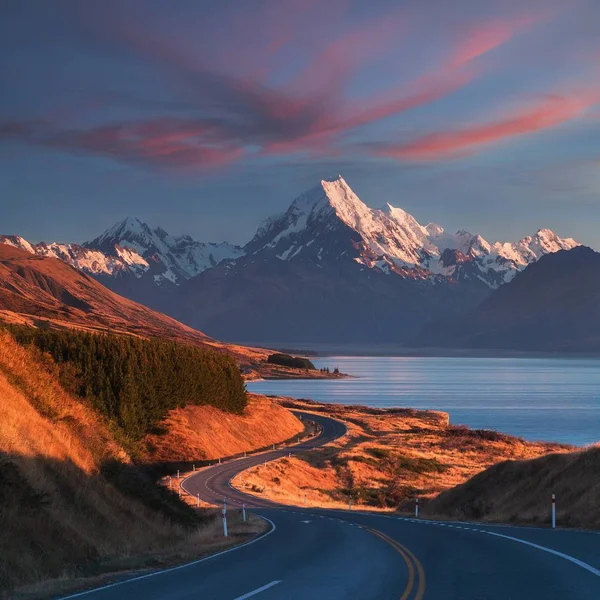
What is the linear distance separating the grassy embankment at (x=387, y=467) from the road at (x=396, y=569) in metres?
14.9

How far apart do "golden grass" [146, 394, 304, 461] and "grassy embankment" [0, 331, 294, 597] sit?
55732 millimetres

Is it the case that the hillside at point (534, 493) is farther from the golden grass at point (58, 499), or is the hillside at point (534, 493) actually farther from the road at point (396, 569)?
the golden grass at point (58, 499)

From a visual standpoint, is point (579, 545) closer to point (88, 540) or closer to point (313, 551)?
point (313, 551)

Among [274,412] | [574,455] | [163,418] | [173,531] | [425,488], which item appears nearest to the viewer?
[173,531]

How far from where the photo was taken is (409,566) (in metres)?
19.4

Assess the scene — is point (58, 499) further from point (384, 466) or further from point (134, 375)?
point (384, 466)

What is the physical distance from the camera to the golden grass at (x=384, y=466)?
240ft

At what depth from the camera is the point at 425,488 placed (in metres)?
76.8

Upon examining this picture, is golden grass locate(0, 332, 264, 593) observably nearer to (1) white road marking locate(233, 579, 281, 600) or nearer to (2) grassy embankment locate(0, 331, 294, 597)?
(2) grassy embankment locate(0, 331, 294, 597)

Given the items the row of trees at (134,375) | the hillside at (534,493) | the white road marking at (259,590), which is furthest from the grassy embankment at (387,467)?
the white road marking at (259,590)

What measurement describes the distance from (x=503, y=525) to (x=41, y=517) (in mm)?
16809

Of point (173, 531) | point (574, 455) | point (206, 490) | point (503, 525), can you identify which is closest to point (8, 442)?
point (173, 531)

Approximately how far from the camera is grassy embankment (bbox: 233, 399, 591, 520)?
72375mm

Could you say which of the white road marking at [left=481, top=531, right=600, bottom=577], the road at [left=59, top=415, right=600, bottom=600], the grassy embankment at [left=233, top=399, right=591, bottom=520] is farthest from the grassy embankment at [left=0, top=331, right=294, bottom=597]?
the grassy embankment at [left=233, top=399, right=591, bottom=520]
